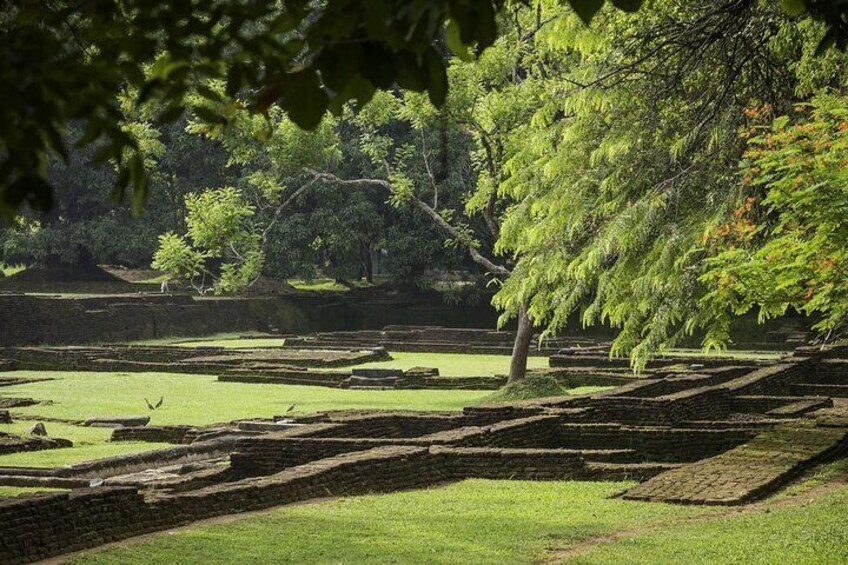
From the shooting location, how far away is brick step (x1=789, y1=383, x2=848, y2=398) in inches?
768

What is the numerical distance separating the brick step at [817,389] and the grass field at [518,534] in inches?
343

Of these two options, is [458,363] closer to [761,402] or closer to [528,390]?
[528,390]

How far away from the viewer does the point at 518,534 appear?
9367 mm

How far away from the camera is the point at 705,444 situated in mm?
13375

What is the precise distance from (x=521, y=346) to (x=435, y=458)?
8639 mm

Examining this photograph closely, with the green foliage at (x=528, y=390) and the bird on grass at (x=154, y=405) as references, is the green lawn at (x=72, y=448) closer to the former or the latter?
the bird on grass at (x=154, y=405)

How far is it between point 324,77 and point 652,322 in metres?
9.00

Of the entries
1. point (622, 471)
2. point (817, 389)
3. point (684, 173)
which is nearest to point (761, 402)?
point (817, 389)

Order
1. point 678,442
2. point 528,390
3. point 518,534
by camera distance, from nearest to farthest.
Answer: point 518,534
point 678,442
point 528,390

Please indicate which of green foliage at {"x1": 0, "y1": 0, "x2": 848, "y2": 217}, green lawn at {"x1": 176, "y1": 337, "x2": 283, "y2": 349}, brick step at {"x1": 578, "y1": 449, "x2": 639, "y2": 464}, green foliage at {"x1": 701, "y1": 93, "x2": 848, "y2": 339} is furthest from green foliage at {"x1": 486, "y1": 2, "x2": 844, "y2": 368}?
green lawn at {"x1": 176, "y1": 337, "x2": 283, "y2": 349}

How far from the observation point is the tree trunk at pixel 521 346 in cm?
2039

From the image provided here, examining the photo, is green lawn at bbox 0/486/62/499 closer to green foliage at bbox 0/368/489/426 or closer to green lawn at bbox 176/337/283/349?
green foliage at bbox 0/368/489/426

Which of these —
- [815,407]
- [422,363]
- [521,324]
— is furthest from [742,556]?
[422,363]

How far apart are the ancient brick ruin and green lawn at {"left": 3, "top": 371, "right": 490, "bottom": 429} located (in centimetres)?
339
